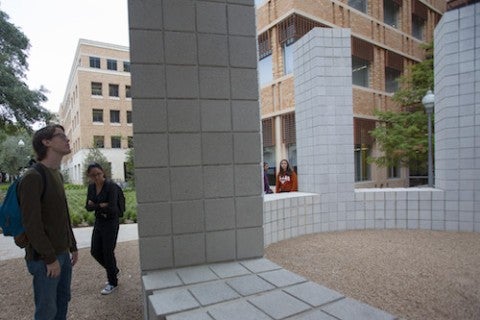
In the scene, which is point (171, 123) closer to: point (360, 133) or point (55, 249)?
point (55, 249)

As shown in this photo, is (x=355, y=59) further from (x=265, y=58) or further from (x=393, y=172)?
(x=393, y=172)

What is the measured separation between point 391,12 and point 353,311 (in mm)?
20119

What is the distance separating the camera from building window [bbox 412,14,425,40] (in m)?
19.1

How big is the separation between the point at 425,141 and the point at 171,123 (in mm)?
12223

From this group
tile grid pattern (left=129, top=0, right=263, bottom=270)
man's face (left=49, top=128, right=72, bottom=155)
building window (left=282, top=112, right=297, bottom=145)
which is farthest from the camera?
building window (left=282, top=112, right=297, bottom=145)

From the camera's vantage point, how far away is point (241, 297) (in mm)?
2113

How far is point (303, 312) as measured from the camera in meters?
1.90

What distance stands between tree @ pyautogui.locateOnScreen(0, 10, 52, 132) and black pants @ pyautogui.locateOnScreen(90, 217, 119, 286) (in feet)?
51.7

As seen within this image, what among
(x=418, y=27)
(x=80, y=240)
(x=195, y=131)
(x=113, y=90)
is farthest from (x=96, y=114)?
(x=195, y=131)

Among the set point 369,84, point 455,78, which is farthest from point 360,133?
point 455,78

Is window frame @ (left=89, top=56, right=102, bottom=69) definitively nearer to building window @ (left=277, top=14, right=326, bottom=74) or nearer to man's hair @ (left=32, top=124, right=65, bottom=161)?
building window @ (left=277, top=14, right=326, bottom=74)

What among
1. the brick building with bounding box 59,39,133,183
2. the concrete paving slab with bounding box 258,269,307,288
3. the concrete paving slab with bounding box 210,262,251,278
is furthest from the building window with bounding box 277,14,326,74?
the brick building with bounding box 59,39,133,183

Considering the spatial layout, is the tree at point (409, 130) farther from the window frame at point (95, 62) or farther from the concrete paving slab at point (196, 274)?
the window frame at point (95, 62)

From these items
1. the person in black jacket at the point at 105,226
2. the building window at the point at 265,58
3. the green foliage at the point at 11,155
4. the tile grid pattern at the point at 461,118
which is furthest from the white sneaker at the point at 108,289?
the green foliage at the point at 11,155
